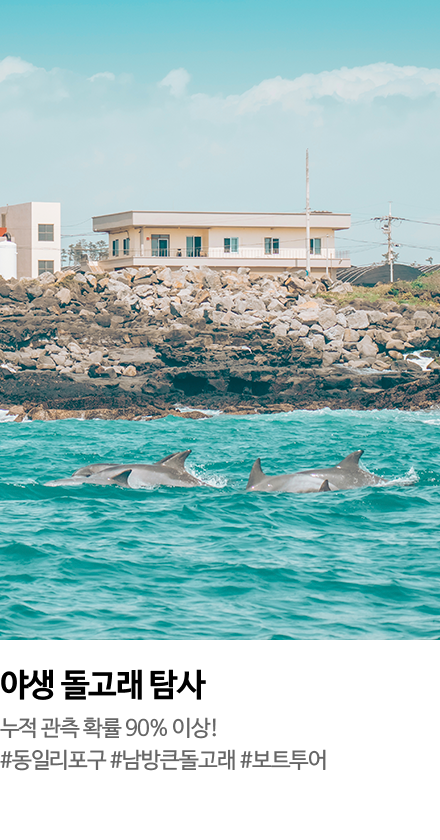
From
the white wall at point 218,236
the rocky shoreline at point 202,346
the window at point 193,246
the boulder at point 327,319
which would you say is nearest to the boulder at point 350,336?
the rocky shoreline at point 202,346

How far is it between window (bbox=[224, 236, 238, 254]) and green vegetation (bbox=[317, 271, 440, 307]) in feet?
33.7

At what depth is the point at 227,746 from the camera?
4418 millimetres

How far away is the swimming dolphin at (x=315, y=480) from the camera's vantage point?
16625mm

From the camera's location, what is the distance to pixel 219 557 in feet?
39.0

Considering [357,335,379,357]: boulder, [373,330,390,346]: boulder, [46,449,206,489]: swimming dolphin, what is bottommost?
[46,449,206,489]: swimming dolphin

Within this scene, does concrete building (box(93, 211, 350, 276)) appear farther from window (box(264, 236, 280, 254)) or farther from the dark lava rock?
the dark lava rock

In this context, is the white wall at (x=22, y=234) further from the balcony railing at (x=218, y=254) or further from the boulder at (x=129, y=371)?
the boulder at (x=129, y=371)

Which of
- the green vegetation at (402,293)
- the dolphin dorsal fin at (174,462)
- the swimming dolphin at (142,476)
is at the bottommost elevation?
the swimming dolphin at (142,476)

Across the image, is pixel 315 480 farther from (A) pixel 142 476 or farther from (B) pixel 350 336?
(B) pixel 350 336

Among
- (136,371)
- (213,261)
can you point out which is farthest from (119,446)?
(213,261)

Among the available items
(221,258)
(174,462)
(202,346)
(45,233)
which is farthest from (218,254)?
(174,462)

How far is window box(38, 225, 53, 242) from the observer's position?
216 feet

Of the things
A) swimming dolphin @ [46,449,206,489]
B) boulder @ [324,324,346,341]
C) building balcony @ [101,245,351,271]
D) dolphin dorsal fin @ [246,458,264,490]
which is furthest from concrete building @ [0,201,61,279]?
dolphin dorsal fin @ [246,458,264,490]

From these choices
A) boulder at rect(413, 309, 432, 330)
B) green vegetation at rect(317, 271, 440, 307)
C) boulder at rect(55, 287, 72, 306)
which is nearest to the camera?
boulder at rect(413, 309, 432, 330)
